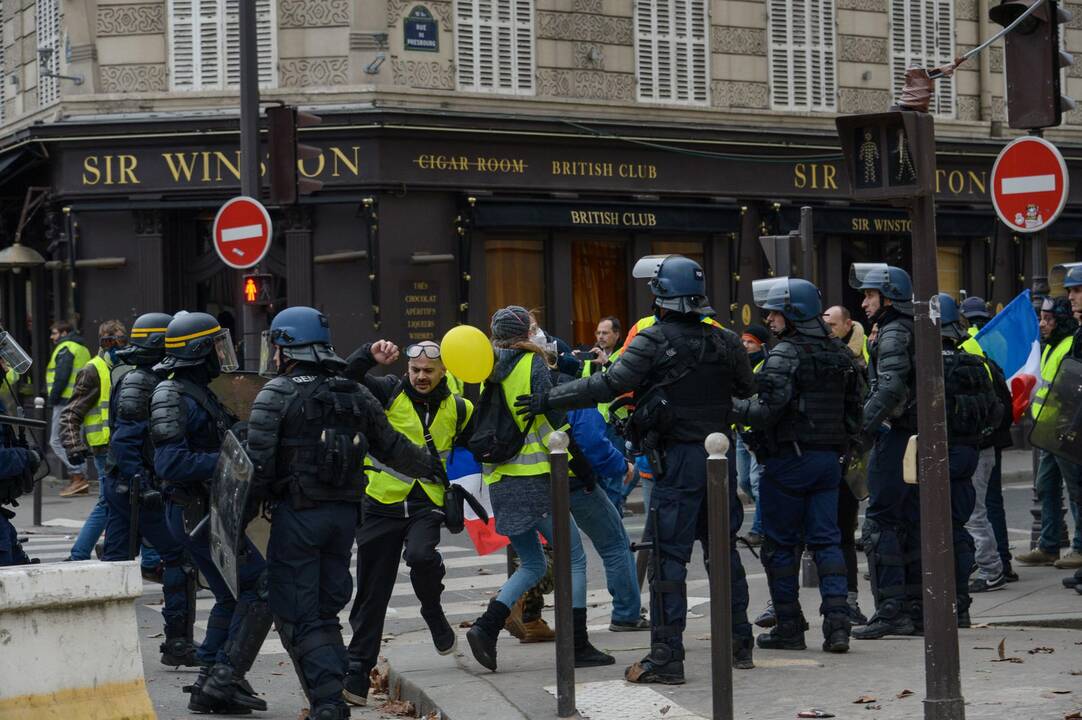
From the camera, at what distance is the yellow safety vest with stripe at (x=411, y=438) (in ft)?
28.2

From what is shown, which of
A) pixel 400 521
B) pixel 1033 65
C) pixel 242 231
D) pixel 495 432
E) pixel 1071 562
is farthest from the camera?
pixel 242 231

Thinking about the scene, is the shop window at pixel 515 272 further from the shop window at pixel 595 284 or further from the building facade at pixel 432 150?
the shop window at pixel 595 284

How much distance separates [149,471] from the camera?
947 centimetres

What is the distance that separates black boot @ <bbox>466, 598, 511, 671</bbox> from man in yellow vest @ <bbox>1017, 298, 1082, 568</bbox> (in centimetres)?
448

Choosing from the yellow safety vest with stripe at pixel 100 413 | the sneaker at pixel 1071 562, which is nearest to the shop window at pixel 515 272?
the yellow safety vest with stripe at pixel 100 413

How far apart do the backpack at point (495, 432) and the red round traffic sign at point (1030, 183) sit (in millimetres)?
3776

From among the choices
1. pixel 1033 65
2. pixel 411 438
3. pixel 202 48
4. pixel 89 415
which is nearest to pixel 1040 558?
pixel 1033 65

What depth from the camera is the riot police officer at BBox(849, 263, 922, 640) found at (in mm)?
9359

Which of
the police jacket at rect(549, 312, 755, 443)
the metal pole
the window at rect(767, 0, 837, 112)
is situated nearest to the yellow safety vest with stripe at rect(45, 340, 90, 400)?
the window at rect(767, 0, 837, 112)

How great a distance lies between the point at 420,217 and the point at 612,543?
496 inches

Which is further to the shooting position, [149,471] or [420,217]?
[420,217]

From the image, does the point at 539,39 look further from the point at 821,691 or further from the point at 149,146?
the point at 821,691

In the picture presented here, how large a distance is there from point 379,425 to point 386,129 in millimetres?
13791

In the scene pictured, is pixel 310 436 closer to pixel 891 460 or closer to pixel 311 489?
pixel 311 489
